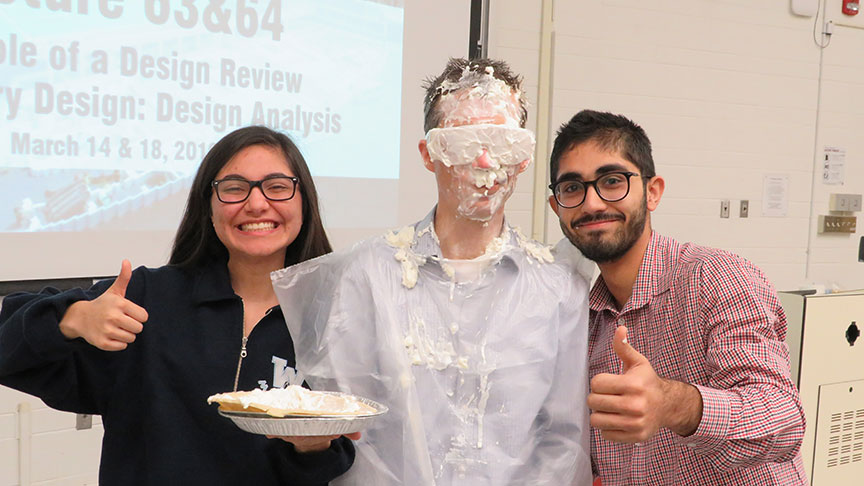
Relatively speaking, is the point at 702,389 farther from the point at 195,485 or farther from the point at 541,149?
the point at 541,149

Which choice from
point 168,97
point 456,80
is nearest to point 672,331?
point 456,80

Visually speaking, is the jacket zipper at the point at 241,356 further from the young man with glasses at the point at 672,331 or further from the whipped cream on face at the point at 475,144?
the young man with glasses at the point at 672,331

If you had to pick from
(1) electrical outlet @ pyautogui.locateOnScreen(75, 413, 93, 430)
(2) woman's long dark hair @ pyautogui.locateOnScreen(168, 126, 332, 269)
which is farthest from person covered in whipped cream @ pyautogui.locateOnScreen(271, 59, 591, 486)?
(1) electrical outlet @ pyautogui.locateOnScreen(75, 413, 93, 430)

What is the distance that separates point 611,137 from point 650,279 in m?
0.31

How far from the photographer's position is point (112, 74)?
2490 millimetres

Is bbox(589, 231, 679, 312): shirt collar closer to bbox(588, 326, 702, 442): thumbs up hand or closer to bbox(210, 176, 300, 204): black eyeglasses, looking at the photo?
bbox(588, 326, 702, 442): thumbs up hand

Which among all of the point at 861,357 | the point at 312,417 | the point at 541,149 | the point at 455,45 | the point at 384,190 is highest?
the point at 455,45

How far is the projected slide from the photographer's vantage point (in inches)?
93.9

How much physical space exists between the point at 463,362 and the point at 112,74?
1.76 m

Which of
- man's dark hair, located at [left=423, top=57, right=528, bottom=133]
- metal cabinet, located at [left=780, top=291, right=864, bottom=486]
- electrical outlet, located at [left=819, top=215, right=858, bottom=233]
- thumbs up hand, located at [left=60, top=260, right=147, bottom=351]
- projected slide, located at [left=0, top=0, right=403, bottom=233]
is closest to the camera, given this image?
thumbs up hand, located at [left=60, top=260, right=147, bottom=351]

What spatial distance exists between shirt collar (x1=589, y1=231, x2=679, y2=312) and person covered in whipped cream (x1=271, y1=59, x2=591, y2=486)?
14 cm

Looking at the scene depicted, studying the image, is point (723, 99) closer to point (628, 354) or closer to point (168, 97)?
point (168, 97)

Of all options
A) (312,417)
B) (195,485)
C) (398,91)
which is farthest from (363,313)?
(398,91)

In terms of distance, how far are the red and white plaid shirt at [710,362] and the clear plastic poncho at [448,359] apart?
0.16 metres
